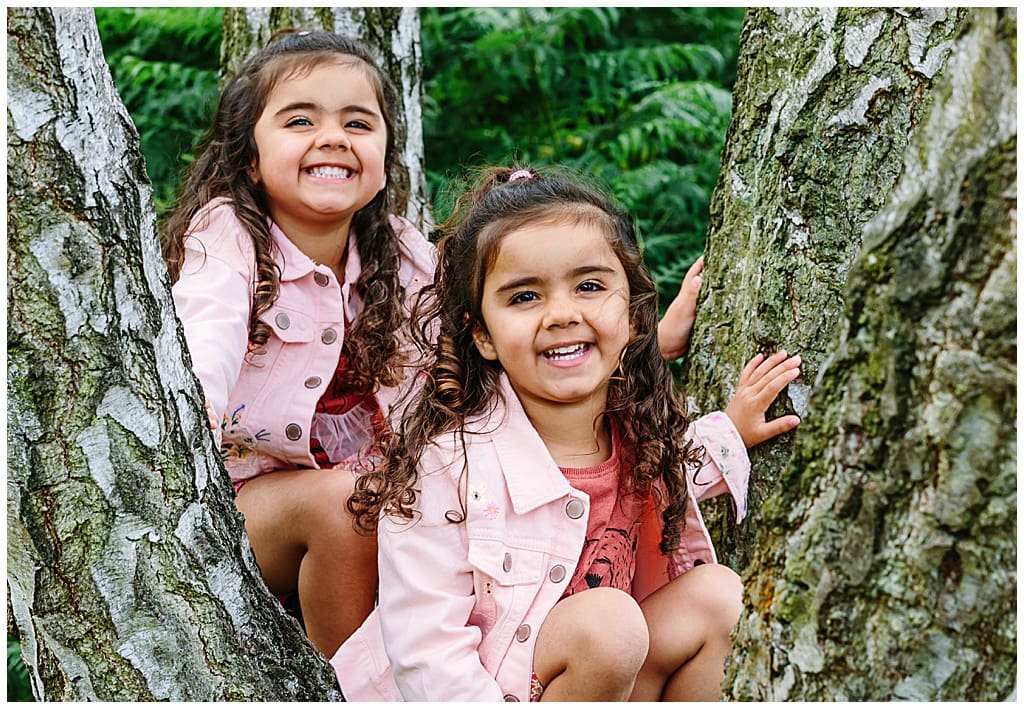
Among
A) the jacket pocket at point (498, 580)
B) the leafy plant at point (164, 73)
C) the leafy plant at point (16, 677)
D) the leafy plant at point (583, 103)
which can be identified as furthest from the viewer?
the leafy plant at point (164, 73)

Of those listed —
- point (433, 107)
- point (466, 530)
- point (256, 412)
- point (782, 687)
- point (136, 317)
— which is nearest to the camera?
point (782, 687)

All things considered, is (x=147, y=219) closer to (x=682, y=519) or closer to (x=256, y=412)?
(x=256, y=412)

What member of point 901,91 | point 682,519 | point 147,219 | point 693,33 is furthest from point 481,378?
point 693,33

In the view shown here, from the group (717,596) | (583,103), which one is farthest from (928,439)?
(583,103)

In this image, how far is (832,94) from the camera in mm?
2490

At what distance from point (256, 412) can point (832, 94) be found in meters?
1.56

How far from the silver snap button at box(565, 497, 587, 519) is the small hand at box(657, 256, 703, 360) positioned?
2.33 ft

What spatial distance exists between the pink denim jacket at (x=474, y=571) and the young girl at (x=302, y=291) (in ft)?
1.35

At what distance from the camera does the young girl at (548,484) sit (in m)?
2.15

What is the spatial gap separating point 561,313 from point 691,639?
0.71 m

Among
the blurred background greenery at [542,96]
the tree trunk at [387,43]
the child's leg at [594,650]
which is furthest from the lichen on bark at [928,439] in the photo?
the blurred background greenery at [542,96]

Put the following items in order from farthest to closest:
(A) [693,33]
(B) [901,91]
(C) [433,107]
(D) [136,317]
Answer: (A) [693,33]
(C) [433,107]
(B) [901,91]
(D) [136,317]

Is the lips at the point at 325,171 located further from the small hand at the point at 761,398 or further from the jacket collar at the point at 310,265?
the small hand at the point at 761,398

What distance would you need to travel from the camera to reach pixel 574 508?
230 cm
